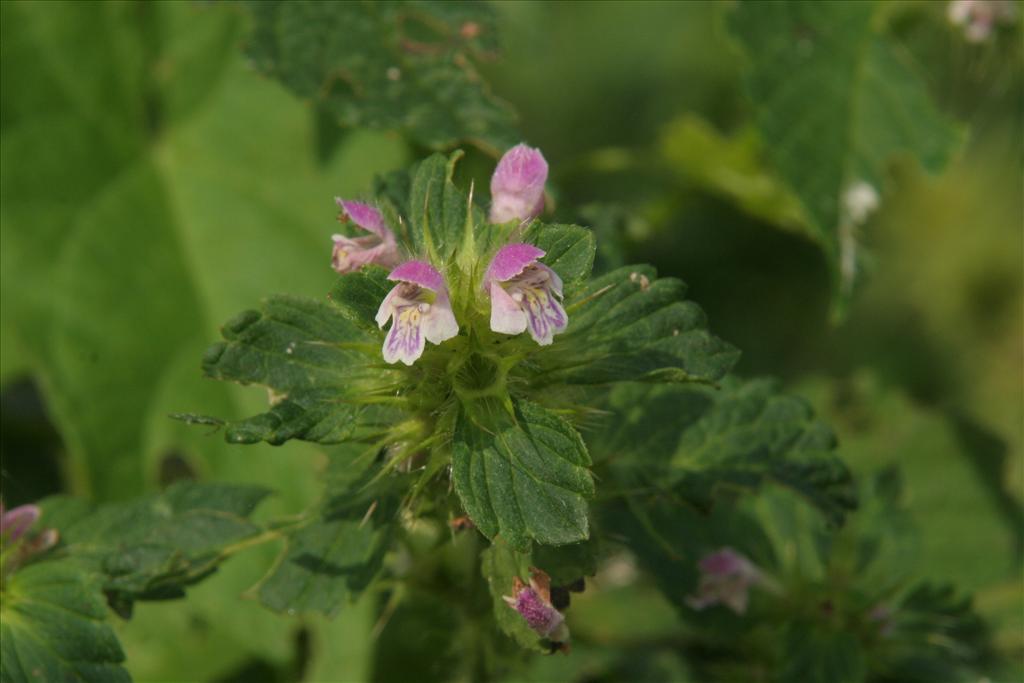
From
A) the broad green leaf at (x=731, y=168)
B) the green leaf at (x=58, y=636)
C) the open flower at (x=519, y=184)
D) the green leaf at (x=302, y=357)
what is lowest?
the green leaf at (x=58, y=636)

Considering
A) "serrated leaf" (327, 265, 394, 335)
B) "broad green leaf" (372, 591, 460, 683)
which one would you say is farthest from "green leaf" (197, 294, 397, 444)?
"broad green leaf" (372, 591, 460, 683)

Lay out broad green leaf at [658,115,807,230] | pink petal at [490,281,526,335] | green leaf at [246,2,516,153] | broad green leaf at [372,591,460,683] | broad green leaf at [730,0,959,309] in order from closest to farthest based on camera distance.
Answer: pink petal at [490,281,526,335] → broad green leaf at [372,591,460,683] → green leaf at [246,2,516,153] → broad green leaf at [730,0,959,309] → broad green leaf at [658,115,807,230]

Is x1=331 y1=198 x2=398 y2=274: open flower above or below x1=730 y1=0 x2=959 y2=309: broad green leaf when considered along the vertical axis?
below

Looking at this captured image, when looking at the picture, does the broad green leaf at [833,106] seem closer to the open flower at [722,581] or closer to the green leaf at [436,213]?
the open flower at [722,581]

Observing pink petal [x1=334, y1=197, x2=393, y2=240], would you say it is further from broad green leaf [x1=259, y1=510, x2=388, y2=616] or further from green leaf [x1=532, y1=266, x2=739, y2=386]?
broad green leaf [x1=259, y1=510, x2=388, y2=616]

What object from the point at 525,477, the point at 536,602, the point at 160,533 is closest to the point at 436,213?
the point at 525,477

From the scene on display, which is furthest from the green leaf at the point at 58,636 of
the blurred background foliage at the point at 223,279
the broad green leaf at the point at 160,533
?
the blurred background foliage at the point at 223,279
